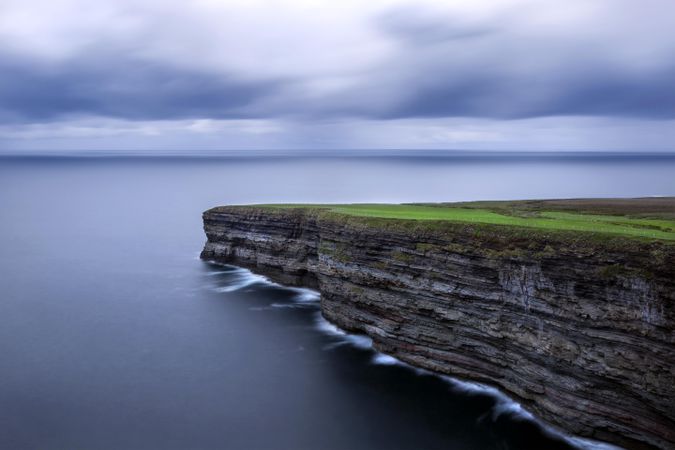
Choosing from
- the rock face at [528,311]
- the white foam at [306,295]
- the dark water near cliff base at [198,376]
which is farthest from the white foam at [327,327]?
the white foam at [306,295]

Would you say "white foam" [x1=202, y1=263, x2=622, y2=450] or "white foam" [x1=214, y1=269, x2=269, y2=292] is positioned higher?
"white foam" [x1=214, y1=269, x2=269, y2=292]

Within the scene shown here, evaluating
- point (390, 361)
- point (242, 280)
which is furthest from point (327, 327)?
point (242, 280)

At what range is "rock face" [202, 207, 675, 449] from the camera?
87.3 ft

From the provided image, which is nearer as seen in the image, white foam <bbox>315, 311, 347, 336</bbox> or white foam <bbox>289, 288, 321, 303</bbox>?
white foam <bbox>315, 311, 347, 336</bbox>

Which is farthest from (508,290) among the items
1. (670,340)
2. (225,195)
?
(225,195)

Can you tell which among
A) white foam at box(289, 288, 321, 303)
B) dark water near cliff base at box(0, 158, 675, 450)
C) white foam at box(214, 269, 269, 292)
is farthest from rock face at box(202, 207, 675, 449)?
white foam at box(214, 269, 269, 292)

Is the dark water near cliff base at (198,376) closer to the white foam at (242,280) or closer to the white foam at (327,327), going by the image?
the white foam at (327,327)

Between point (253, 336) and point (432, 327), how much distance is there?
1650 cm

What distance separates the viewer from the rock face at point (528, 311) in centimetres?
2661

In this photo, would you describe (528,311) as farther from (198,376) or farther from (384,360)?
(198,376)

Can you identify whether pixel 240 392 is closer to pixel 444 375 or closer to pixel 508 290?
pixel 444 375

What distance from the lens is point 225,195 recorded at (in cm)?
15100

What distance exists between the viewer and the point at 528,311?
3141 centimetres

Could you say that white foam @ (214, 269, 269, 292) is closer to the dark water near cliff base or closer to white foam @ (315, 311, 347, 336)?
the dark water near cliff base
